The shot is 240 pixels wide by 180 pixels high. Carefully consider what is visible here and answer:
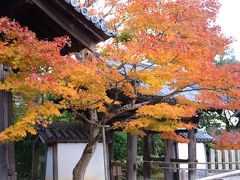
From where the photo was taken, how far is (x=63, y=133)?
46.1 ft

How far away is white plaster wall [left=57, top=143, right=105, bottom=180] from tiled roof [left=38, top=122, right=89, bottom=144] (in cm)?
26

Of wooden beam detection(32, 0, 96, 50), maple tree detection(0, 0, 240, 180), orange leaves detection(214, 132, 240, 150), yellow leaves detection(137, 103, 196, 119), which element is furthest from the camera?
orange leaves detection(214, 132, 240, 150)

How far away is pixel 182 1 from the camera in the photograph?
9.25 m

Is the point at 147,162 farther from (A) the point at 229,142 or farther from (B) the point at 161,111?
(B) the point at 161,111

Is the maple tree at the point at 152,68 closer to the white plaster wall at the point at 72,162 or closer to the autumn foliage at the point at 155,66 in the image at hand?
the autumn foliage at the point at 155,66

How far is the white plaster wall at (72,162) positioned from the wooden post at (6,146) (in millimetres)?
8586

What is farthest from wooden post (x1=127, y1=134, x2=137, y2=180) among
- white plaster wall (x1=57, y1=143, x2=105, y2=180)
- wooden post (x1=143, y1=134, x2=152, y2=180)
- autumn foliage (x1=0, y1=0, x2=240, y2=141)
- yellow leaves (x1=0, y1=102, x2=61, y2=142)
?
yellow leaves (x1=0, y1=102, x2=61, y2=142)

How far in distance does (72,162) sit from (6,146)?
8.89 metres

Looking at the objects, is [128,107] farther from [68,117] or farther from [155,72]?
[68,117]

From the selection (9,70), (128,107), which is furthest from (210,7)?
(9,70)

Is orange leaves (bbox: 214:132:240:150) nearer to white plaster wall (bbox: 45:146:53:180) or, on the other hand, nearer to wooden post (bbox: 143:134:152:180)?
wooden post (bbox: 143:134:152:180)

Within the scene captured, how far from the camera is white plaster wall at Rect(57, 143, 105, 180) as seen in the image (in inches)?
539

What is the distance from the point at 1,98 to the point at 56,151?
874 centimetres

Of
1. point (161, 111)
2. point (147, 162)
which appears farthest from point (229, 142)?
point (161, 111)
